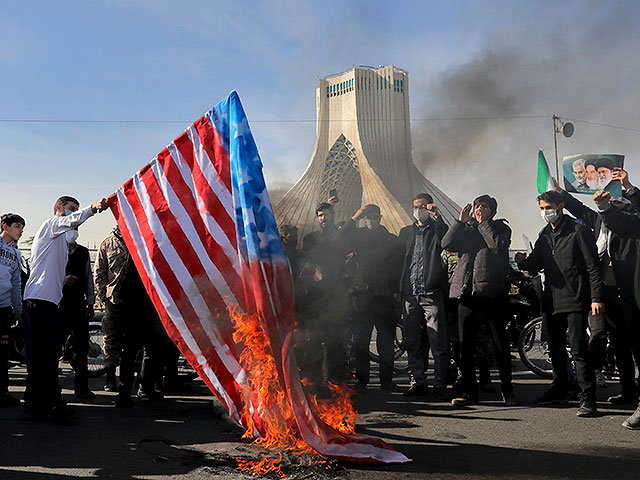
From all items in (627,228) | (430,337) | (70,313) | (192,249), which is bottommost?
(430,337)

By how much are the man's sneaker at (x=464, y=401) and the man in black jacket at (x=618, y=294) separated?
1260 mm

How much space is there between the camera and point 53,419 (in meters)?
4.63

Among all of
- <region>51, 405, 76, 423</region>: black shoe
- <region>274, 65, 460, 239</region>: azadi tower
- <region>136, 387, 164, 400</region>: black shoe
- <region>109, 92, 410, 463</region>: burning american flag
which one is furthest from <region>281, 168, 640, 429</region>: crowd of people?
<region>274, 65, 460, 239</region>: azadi tower

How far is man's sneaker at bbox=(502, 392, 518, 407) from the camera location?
5250 millimetres

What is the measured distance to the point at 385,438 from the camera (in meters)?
4.10

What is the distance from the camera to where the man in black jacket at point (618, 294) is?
15.9 ft

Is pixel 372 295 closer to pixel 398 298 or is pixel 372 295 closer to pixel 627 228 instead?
pixel 398 298

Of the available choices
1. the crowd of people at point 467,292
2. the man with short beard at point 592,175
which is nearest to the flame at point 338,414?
the crowd of people at point 467,292

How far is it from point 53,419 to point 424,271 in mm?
3656

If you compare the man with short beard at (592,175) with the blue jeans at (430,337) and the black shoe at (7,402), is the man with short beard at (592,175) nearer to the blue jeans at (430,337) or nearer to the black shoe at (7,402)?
the blue jeans at (430,337)

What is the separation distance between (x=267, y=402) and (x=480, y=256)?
280 cm

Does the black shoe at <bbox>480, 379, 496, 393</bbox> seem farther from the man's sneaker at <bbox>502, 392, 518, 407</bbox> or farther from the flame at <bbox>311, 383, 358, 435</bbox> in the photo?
→ the flame at <bbox>311, 383, 358, 435</bbox>

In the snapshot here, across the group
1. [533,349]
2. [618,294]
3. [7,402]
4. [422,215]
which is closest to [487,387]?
[533,349]

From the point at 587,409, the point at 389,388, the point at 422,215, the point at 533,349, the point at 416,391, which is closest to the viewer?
the point at 587,409
